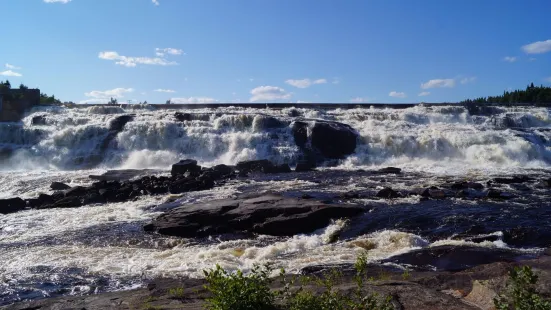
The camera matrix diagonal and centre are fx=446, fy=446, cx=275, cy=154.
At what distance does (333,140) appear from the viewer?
36.0m

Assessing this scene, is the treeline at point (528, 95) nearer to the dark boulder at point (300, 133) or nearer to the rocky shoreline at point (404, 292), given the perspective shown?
the dark boulder at point (300, 133)

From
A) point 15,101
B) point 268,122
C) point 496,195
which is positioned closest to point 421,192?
point 496,195

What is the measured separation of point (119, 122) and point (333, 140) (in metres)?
18.9

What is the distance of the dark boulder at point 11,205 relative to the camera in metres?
20.0

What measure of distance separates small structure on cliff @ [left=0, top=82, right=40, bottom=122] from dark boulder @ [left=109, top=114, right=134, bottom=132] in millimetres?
12547

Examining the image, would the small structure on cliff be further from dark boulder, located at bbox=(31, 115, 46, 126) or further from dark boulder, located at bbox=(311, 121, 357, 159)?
dark boulder, located at bbox=(311, 121, 357, 159)

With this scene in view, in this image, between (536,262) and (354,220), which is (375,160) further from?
(536,262)

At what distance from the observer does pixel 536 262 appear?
361 inches

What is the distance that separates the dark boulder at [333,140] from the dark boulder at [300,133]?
0.71 metres

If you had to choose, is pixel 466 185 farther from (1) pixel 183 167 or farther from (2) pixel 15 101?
(2) pixel 15 101

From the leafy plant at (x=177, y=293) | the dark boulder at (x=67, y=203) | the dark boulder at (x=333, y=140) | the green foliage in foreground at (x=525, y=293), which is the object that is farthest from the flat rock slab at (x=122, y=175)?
the green foliage in foreground at (x=525, y=293)

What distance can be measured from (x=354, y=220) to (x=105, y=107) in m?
38.6

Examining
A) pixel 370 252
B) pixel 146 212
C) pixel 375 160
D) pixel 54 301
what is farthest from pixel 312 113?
pixel 54 301

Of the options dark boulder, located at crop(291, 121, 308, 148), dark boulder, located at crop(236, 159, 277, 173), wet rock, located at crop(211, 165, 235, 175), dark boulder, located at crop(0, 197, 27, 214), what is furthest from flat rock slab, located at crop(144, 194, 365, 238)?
dark boulder, located at crop(291, 121, 308, 148)
